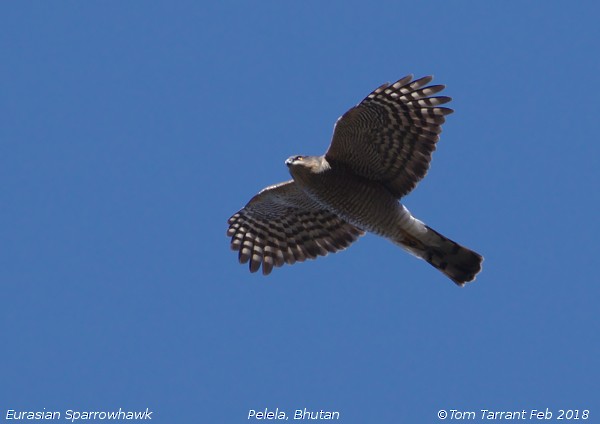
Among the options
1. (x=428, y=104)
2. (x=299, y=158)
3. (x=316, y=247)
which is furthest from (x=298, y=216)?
(x=428, y=104)

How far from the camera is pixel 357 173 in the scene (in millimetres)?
16578

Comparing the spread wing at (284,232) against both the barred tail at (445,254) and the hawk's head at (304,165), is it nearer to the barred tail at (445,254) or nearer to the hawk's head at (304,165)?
the barred tail at (445,254)

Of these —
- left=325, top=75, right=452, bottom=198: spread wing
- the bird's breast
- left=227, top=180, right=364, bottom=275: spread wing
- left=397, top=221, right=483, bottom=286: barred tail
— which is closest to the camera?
left=325, top=75, right=452, bottom=198: spread wing

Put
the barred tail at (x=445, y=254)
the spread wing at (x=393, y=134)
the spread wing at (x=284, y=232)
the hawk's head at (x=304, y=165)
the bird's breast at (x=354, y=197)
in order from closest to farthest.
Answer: the spread wing at (x=393, y=134) < the hawk's head at (x=304, y=165) < the bird's breast at (x=354, y=197) < the barred tail at (x=445, y=254) < the spread wing at (x=284, y=232)

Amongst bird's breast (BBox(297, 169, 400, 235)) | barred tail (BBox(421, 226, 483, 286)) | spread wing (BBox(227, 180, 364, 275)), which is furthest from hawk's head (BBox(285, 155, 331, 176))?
barred tail (BBox(421, 226, 483, 286))

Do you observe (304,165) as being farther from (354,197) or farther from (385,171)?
(385,171)

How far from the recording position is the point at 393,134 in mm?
16281

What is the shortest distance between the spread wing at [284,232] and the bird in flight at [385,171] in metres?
0.35

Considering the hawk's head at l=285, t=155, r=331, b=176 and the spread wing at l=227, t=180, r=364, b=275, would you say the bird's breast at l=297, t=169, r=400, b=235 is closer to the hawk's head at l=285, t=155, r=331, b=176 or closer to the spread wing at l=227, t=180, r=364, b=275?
the hawk's head at l=285, t=155, r=331, b=176

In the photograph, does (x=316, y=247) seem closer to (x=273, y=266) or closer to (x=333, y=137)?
(x=273, y=266)

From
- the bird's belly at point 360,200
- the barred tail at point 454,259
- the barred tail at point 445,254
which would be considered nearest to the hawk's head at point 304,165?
the bird's belly at point 360,200

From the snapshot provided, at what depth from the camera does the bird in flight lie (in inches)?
631

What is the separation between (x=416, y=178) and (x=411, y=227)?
2.26 feet

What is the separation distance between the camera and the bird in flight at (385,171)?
1603 centimetres
